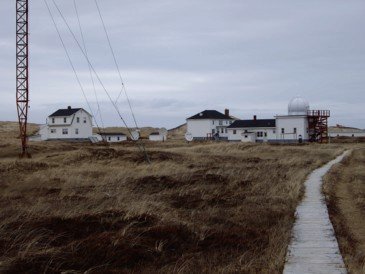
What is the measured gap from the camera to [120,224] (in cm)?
1183

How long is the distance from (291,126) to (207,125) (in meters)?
20.1

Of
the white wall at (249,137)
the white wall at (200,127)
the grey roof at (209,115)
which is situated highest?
the grey roof at (209,115)

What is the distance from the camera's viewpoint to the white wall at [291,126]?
79.2 meters

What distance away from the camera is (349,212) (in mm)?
15047

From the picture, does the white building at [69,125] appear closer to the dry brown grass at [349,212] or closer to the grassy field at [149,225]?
the grassy field at [149,225]

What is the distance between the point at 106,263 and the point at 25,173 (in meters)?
20.9

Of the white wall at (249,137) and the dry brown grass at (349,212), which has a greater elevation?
the white wall at (249,137)

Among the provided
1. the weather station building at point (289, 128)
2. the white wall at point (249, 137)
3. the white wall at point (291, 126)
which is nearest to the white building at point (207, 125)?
the weather station building at point (289, 128)

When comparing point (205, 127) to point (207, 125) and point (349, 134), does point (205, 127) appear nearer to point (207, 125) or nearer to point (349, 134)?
point (207, 125)

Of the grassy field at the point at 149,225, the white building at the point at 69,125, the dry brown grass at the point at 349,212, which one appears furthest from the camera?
the white building at the point at 69,125

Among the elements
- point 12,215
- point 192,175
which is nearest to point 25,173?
point 192,175

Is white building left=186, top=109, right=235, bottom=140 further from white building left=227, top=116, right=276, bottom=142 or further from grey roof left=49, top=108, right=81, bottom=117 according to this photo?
grey roof left=49, top=108, right=81, bottom=117

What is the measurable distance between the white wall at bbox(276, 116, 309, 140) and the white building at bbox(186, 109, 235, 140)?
16.2m

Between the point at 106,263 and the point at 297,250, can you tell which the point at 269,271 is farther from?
the point at 106,263
